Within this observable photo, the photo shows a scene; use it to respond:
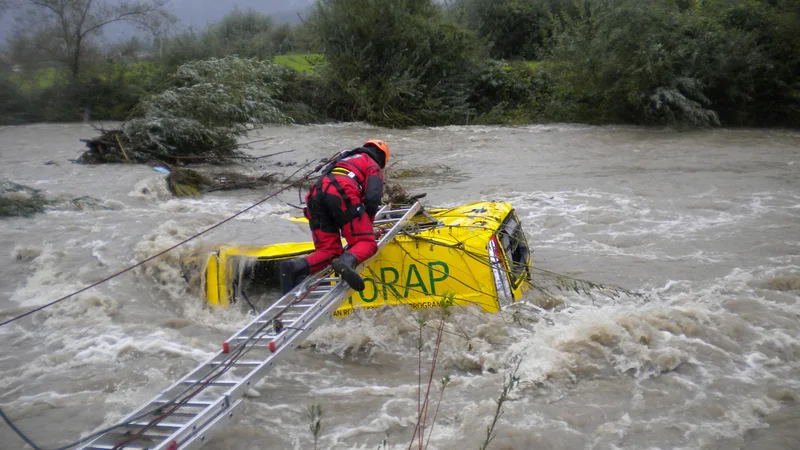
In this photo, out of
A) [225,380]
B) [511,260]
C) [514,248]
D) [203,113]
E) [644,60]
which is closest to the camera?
[225,380]

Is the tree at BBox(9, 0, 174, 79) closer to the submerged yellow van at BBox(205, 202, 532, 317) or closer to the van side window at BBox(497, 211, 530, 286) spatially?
the submerged yellow van at BBox(205, 202, 532, 317)

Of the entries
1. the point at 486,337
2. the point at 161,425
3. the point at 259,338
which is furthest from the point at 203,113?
the point at 161,425

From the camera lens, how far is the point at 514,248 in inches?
236

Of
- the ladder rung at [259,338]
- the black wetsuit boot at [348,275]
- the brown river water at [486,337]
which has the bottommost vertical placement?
the brown river water at [486,337]

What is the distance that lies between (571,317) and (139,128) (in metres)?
10.2

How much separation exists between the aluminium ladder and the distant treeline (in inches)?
501

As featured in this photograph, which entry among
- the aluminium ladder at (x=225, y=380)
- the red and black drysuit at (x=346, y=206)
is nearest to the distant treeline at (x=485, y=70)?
the red and black drysuit at (x=346, y=206)

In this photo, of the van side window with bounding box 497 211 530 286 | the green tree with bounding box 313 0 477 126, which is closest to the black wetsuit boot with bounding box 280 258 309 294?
the van side window with bounding box 497 211 530 286

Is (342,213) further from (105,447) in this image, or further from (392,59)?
(392,59)

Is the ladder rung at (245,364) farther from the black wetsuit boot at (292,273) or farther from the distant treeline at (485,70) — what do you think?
the distant treeline at (485,70)

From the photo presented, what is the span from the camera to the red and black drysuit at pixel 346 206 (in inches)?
199

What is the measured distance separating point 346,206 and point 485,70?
19221 millimetres

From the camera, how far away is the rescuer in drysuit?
5.05 m

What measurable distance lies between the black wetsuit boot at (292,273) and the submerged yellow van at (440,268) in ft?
1.92
